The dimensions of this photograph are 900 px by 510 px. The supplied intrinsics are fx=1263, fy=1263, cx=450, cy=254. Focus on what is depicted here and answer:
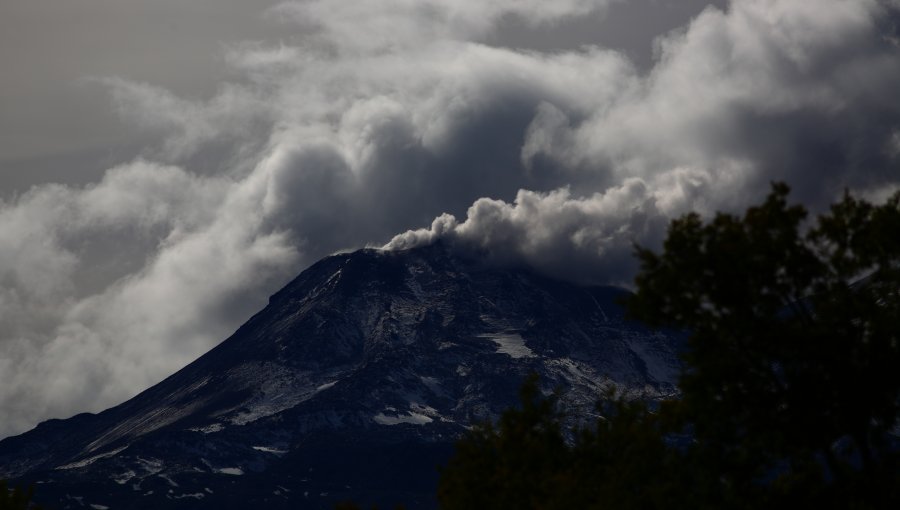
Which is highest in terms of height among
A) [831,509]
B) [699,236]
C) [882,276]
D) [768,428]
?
[699,236]

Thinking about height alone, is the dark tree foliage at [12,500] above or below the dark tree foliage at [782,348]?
above

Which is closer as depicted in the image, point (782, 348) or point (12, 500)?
point (782, 348)

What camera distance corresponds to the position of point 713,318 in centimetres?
6025

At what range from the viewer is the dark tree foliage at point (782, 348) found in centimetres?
5891

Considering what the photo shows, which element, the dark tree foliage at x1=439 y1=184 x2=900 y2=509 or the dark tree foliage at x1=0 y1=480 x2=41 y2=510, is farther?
the dark tree foliage at x1=0 y1=480 x2=41 y2=510

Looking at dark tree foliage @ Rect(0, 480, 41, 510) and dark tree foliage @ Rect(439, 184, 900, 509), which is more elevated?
dark tree foliage @ Rect(0, 480, 41, 510)

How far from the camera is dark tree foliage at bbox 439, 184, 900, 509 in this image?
193 feet

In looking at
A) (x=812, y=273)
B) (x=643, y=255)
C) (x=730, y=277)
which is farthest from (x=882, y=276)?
(x=643, y=255)

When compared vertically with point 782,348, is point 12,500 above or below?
above

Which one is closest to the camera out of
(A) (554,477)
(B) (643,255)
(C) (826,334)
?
(C) (826,334)

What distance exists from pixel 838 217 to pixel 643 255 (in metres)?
9.71

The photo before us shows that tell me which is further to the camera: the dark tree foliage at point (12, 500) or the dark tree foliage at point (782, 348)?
Answer: the dark tree foliage at point (12, 500)

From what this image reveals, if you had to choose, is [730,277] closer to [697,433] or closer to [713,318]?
[713,318]

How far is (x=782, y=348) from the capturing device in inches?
2340
